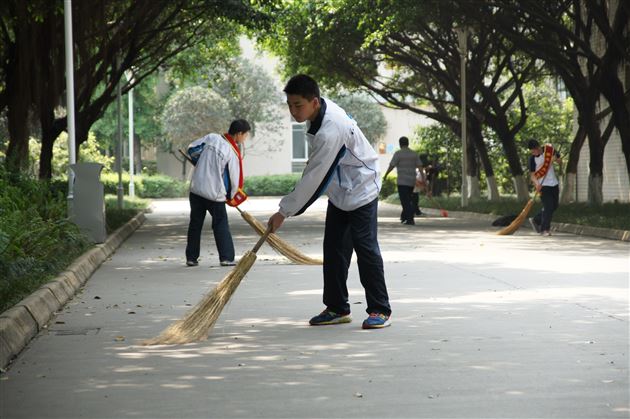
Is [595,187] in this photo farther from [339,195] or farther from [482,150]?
[339,195]

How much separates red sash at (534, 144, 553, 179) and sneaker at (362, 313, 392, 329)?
12022mm

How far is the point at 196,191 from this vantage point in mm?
15164

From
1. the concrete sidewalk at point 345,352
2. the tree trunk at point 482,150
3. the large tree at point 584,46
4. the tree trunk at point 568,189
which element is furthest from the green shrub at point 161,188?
the concrete sidewalk at point 345,352

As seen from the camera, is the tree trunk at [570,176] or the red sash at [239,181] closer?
the red sash at [239,181]

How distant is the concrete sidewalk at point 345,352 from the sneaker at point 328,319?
86mm

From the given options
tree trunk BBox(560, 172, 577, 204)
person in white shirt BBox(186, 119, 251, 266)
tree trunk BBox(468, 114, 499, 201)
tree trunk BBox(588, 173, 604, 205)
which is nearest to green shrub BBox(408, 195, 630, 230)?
Result: tree trunk BBox(588, 173, 604, 205)

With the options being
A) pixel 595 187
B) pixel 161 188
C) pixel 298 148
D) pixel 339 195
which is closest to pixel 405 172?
pixel 595 187

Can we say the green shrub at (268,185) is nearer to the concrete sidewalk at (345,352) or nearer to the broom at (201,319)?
the concrete sidewalk at (345,352)

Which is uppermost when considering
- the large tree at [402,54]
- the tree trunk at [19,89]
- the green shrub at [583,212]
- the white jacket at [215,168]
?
the large tree at [402,54]

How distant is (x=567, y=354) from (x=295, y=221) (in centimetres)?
2155

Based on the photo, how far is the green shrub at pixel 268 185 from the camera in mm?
60188

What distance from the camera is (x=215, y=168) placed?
49.3ft

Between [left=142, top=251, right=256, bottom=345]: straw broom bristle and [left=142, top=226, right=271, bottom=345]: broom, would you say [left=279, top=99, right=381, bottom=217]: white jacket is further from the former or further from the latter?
Result: [left=142, top=251, right=256, bottom=345]: straw broom bristle

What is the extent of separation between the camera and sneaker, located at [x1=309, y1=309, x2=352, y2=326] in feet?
30.9
